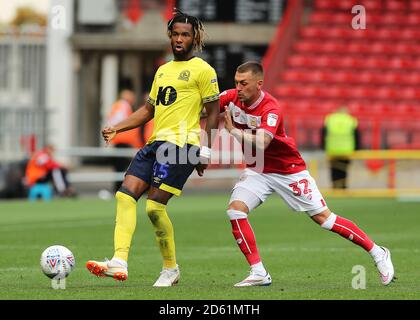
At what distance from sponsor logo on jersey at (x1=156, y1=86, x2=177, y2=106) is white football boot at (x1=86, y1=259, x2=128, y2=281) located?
1.34m

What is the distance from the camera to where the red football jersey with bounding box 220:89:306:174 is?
30.5 ft

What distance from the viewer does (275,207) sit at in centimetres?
2123

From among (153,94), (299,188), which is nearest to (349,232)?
(299,188)

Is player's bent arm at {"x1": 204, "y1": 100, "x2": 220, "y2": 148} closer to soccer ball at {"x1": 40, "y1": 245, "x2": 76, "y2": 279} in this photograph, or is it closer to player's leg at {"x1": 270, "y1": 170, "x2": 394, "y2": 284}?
player's leg at {"x1": 270, "y1": 170, "x2": 394, "y2": 284}

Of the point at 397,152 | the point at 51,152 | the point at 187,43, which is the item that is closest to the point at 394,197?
the point at 397,152

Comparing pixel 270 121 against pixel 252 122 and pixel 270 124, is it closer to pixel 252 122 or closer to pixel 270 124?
pixel 270 124

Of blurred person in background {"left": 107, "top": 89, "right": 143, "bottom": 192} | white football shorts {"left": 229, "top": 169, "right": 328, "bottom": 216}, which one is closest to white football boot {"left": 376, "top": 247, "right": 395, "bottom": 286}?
white football shorts {"left": 229, "top": 169, "right": 328, "bottom": 216}

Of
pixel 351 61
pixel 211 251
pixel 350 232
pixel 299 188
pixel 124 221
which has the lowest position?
pixel 211 251

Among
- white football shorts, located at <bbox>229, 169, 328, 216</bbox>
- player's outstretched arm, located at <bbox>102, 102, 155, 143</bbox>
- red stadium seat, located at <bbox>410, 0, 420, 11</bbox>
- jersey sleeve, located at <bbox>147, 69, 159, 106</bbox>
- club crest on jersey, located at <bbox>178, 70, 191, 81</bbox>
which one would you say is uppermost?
red stadium seat, located at <bbox>410, 0, 420, 11</bbox>

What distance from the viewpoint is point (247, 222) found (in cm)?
947

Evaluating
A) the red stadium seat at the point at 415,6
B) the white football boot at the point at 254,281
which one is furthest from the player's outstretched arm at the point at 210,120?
the red stadium seat at the point at 415,6

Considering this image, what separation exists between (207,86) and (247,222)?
3.72 feet

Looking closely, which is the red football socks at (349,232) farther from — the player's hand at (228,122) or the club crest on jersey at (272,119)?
the player's hand at (228,122)
